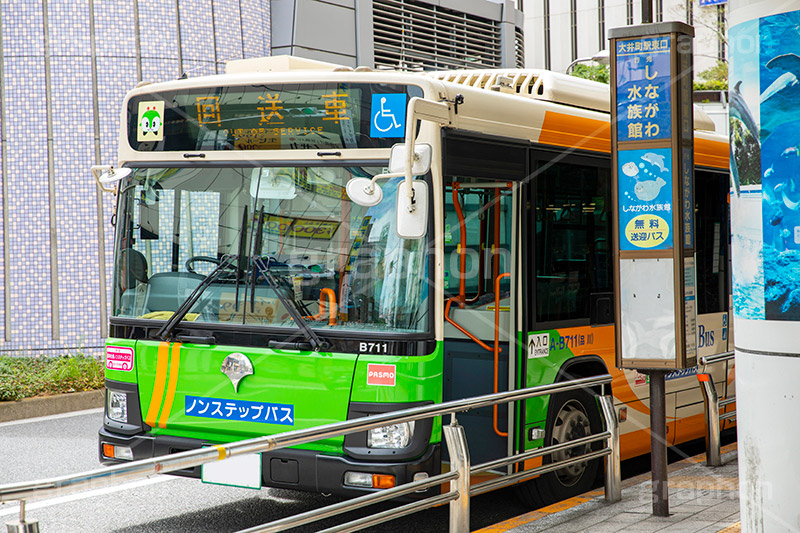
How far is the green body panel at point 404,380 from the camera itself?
570 cm

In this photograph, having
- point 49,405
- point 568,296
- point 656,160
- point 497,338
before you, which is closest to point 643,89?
point 656,160

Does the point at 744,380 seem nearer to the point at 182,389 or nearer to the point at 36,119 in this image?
the point at 182,389

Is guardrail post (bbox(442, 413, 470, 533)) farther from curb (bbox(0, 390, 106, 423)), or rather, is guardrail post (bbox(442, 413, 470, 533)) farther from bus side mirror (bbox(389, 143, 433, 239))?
curb (bbox(0, 390, 106, 423))

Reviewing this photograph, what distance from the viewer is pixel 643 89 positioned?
19.3 feet

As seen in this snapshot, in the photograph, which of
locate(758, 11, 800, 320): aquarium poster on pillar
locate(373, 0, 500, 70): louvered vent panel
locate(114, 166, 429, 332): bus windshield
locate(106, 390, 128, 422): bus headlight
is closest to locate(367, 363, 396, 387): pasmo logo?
locate(114, 166, 429, 332): bus windshield

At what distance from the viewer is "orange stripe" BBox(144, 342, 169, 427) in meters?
6.22

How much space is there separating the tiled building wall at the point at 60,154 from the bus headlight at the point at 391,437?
436 inches

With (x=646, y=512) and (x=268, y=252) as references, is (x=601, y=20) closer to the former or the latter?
(x=646, y=512)

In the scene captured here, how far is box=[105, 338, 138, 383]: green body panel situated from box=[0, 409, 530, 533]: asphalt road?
105 centimetres

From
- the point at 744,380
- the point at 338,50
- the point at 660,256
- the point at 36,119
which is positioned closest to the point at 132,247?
the point at 660,256

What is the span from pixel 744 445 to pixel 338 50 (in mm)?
16513

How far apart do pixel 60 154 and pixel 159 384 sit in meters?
11.0

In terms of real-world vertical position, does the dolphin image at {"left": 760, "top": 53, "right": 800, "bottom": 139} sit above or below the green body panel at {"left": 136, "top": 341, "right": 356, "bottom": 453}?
above

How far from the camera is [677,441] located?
337 inches
